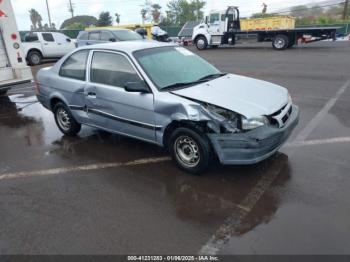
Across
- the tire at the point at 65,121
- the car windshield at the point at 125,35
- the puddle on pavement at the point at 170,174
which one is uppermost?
the car windshield at the point at 125,35

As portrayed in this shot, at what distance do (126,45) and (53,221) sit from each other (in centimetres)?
285

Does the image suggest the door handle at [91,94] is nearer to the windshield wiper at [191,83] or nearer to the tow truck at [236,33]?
the windshield wiper at [191,83]

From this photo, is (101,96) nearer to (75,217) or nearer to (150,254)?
(75,217)

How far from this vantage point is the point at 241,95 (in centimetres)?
446

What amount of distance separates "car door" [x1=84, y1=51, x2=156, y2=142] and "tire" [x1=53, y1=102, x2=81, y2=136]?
0.67 metres

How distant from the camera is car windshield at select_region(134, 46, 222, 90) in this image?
4766mm

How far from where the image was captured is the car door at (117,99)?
15.5ft

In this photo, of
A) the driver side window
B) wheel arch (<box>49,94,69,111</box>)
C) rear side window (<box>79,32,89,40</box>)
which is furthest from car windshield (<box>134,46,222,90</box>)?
the driver side window

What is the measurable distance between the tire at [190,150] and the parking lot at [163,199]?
152 millimetres

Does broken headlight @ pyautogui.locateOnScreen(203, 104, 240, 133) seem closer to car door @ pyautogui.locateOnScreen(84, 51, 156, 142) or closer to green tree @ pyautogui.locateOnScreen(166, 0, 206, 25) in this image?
car door @ pyautogui.locateOnScreen(84, 51, 156, 142)

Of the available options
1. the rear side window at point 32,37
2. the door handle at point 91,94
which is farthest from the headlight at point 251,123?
the rear side window at point 32,37

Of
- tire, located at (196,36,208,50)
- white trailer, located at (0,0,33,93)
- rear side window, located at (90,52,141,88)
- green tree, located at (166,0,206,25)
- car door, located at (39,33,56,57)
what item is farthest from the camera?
green tree, located at (166,0,206,25)

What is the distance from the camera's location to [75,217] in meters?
3.71

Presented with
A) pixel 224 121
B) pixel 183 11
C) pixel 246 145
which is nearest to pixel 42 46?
pixel 224 121
